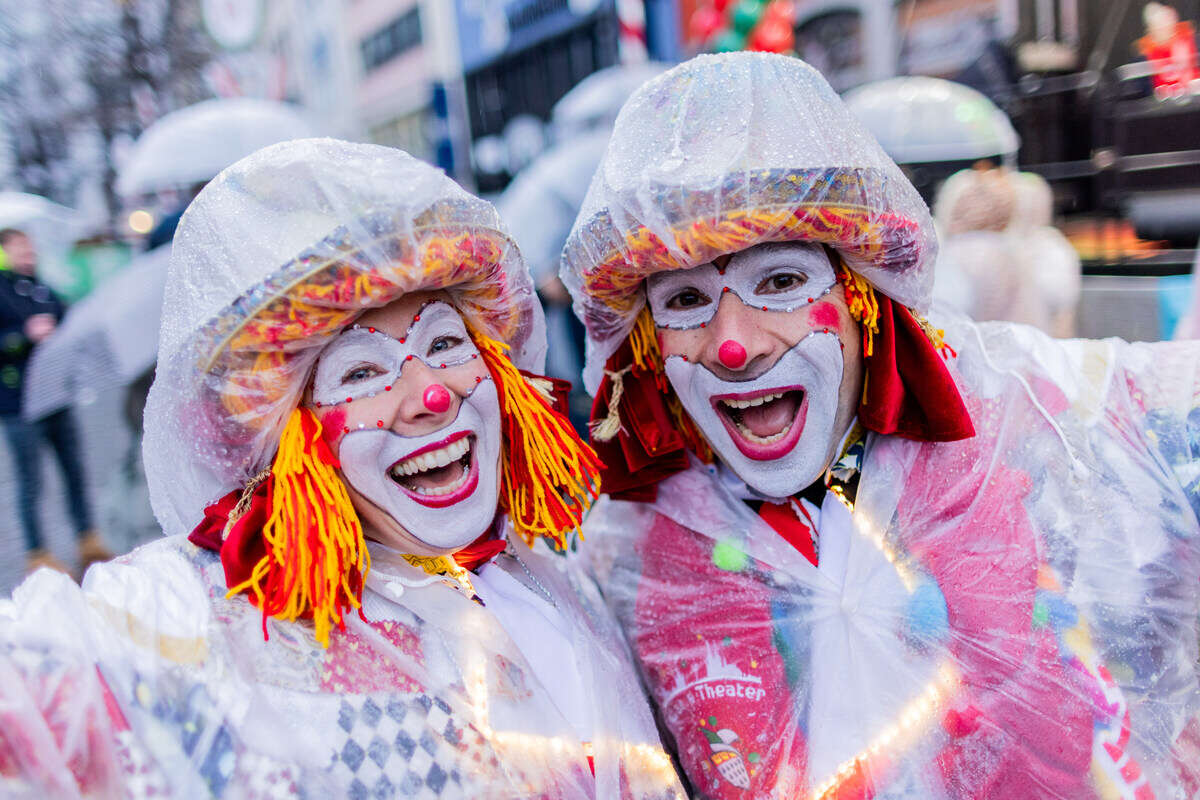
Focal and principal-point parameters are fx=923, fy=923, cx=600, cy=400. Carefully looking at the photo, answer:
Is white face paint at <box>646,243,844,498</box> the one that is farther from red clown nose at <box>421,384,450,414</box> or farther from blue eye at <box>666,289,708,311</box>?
red clown nose at <box>421,384,450,414</box>

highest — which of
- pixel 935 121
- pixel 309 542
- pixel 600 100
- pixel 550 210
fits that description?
pixel 600 100

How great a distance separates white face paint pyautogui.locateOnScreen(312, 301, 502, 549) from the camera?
1661 millimetres

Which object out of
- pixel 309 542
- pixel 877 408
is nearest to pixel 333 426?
pixel 309 542

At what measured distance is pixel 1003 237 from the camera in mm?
4066

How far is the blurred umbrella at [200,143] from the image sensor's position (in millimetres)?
4941

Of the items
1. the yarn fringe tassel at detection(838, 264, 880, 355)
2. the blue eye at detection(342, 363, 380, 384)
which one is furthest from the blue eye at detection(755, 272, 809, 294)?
the blue eye at detection(342, 363, 380, 384)

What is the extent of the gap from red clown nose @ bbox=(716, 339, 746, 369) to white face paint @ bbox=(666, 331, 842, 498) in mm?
61

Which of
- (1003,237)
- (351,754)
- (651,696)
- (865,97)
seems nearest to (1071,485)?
(651,696)

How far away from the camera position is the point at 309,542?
5.24 ft

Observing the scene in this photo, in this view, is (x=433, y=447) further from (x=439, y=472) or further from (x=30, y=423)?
(x=30, y=423)

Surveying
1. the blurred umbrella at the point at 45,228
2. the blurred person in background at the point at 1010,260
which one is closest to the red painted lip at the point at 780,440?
the blurred person in background at the point at 1010,260

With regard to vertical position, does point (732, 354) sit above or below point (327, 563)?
above

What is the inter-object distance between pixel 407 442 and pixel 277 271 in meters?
0.37

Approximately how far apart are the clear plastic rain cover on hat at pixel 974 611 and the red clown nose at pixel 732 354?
0.34m
